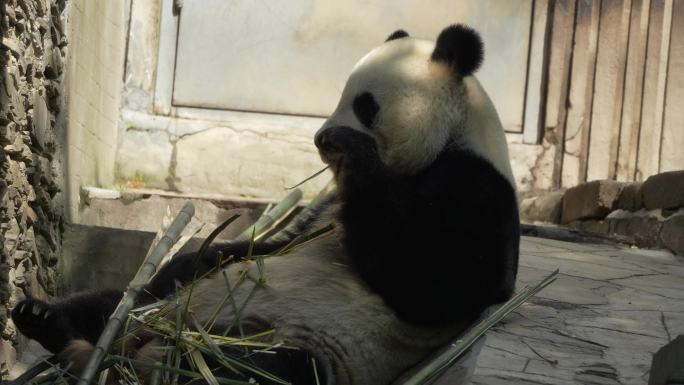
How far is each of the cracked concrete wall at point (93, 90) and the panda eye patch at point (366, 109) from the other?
2464mm

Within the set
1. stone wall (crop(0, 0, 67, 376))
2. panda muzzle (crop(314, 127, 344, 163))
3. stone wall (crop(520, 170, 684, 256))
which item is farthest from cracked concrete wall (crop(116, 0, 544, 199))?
panda muzzle (crop(314, 127, 344, 163))

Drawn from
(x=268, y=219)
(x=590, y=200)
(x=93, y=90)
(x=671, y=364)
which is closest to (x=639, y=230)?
(x=590, y=200)

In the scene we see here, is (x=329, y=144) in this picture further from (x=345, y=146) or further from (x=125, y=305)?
(x=125, y=305)

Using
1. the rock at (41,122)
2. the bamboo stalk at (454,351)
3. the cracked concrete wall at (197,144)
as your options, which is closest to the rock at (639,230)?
the cracked concrete wall at (197,144)

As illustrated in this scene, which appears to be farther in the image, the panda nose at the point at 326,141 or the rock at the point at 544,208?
the rock at the point at 544,208

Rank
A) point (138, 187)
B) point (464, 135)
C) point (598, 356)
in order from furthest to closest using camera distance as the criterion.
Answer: point (138, 187) → point (464, 135) → point (598, 356)

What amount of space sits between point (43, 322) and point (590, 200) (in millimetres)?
5293

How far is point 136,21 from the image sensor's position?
7.89 m

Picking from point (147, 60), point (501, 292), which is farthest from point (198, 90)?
point (501, 292)

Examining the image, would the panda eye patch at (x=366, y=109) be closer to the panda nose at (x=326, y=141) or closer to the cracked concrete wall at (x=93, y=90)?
the panda nose at (x=326, y=141)

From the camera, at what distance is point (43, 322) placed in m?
3.51

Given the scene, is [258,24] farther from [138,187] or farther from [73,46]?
[73,46]

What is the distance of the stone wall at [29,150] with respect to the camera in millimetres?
3988

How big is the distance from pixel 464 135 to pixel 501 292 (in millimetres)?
652
